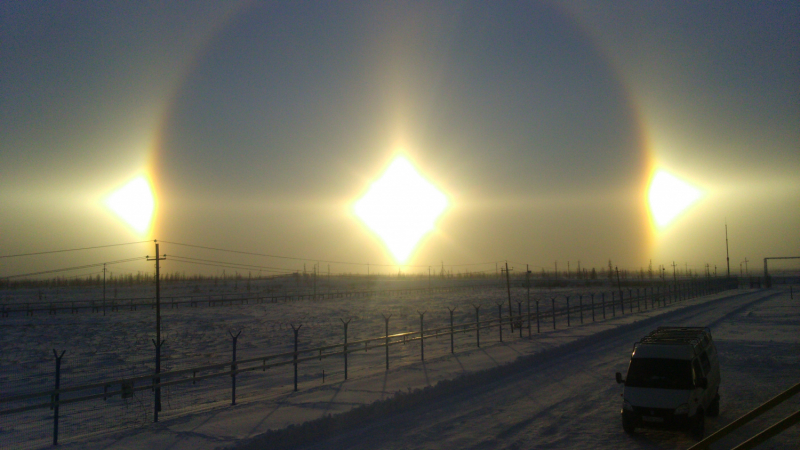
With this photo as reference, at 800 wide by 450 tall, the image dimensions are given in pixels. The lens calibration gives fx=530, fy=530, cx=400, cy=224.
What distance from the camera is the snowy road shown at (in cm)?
1059

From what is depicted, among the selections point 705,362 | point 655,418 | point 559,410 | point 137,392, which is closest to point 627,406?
point 655,418

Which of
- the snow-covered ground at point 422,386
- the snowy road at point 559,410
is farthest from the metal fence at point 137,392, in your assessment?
the snowy road at point 559,410

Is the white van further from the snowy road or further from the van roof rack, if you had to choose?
the snowy road

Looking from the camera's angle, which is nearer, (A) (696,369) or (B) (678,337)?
(A) (696,369)

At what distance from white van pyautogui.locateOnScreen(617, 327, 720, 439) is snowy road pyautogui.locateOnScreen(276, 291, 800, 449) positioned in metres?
0.45

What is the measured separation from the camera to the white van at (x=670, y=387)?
10281mm

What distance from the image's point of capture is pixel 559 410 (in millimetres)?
13094

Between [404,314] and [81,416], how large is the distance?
42311 millimetres

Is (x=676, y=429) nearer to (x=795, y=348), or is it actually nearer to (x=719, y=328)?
(x=795, y=348)

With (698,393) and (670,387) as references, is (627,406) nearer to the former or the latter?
(670,387)

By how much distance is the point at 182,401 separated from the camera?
68.4ft

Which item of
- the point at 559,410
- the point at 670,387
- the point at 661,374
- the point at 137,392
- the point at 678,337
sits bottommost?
the point at 137,392

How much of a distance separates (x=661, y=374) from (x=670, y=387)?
1.20 feet

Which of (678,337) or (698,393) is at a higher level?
(678,337)
